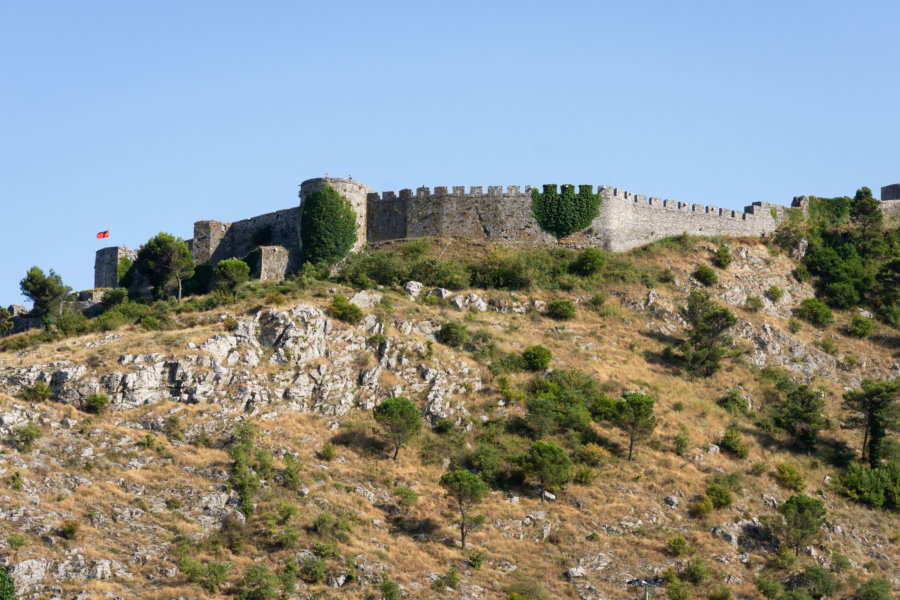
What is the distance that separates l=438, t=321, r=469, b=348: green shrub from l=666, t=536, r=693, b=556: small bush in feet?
54.6

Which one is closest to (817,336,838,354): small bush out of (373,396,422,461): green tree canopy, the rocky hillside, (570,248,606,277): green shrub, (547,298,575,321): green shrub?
the rocky hillside

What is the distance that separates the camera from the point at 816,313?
64.6 metres

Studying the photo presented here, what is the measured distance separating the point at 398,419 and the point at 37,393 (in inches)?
651

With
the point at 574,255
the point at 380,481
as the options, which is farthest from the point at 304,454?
the point at 574,255

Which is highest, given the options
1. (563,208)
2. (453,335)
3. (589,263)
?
(563,208)

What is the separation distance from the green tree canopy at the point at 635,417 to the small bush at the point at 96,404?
24499mm

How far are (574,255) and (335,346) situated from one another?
69.2ft

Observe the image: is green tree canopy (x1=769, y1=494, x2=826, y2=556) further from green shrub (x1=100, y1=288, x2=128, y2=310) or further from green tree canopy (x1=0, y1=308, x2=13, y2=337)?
green tree canopy (x1=0, y1=308, x2=13, y2=337)

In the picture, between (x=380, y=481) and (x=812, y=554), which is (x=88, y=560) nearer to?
(x=380, y=481)

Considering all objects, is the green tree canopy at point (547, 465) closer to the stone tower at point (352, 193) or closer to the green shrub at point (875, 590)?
the green shrub at point (875, 590)

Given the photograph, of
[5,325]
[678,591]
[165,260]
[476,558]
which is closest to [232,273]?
[165,260]

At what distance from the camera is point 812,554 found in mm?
43406

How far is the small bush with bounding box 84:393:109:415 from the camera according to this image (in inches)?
1742

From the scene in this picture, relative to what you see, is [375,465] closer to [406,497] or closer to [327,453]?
[327,453]
